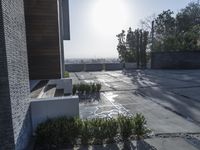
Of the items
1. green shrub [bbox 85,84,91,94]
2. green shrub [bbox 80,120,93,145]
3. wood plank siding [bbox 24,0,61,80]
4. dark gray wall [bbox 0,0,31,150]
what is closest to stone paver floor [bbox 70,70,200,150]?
green shrub [bbox 85,84,91,94]

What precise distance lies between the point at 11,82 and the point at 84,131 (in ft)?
7.13

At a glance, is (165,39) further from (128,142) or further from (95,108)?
(128,142)

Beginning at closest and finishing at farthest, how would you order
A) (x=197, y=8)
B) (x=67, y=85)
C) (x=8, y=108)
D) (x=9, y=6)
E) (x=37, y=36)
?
(x=8, y=108) < (x=9, y=6) < (x=37, y=36) < (x=67, y=85) < (x=197, y=8)

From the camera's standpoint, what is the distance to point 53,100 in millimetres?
5621

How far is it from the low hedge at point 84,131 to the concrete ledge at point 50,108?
31cm

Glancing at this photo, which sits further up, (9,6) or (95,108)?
(9,6)

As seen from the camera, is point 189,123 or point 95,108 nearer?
point 189,123

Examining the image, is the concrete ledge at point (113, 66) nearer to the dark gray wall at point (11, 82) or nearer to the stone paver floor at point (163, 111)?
the stone paver floor at point (163, 111)

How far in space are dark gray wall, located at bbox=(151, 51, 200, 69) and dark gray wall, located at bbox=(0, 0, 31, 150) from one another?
81.8 ft

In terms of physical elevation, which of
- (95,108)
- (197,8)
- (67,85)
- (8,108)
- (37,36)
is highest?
(197,8)

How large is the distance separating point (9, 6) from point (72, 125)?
121 inches

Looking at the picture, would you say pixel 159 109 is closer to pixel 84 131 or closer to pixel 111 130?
pixel 111 130

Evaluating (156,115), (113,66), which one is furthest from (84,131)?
(113,66)

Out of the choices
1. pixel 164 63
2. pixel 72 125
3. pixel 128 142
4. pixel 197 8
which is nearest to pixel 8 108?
pixel 72 125
